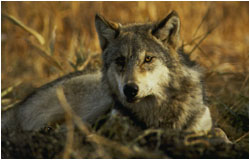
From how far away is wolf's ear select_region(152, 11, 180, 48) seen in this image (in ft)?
15.5

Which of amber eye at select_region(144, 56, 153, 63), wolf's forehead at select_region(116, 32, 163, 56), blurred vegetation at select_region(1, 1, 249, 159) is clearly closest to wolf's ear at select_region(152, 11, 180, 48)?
wolf's forehead at select_region(116, 32, 163, 56)

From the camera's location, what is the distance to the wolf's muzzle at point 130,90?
13.9 ft

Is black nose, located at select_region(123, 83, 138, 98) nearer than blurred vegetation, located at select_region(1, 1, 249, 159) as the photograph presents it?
Yes

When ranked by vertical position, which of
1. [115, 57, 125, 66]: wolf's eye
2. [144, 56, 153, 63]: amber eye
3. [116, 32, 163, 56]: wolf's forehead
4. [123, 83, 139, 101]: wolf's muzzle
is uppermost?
[116, 32, 163, 56]: wolf's forehead

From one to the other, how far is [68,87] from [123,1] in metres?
7.98

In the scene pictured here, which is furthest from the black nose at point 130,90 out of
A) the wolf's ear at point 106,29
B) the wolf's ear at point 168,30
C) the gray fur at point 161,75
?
the wolf's ear at point 106,29

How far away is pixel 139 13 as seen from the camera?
12047 millimetres

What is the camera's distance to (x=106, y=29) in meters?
5.04

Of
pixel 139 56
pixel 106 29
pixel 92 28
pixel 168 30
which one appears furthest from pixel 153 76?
pixel 92 28

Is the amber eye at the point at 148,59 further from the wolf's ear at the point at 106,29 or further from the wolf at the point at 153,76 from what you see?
the wolf's ear at the point at 106,29

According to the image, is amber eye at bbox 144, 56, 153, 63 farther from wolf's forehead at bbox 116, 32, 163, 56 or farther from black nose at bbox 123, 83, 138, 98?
black nose at bbox 123, 83, 138, 98

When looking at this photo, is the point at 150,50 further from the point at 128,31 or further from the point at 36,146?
the point at 36,146

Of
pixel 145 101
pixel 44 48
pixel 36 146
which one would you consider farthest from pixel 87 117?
pixel 44 48

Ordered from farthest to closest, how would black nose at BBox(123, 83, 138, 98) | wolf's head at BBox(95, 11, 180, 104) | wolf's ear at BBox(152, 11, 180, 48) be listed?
wolf's ear at BBox(152, 11, 180, 48), wolf's head at BBox(95, 11, 180, 104), black nose at BBox(123, 83, 138, 98)
